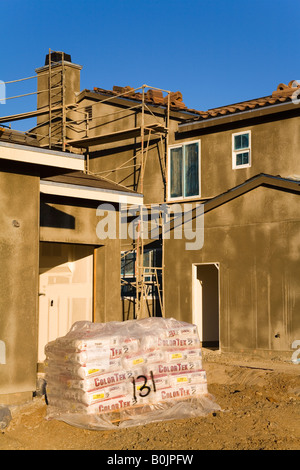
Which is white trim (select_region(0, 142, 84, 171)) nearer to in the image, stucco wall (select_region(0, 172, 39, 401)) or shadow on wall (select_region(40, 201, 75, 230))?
stucco wall (select_region(0, 172, 39, 401))

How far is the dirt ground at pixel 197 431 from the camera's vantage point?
836 cm

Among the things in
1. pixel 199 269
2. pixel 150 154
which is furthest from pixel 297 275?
pixel 150 154

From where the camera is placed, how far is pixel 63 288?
15.4m

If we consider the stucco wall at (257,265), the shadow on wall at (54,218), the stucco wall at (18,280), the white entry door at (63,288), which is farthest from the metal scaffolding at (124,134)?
the stucco wall at (18,280)

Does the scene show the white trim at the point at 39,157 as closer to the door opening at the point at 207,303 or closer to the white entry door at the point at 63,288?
the white entry door at the point at 63,288

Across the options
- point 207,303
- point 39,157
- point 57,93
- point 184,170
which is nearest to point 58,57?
point 57,93

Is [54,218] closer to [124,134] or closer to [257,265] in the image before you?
[257,265]

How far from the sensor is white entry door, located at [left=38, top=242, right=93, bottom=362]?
14.6 m

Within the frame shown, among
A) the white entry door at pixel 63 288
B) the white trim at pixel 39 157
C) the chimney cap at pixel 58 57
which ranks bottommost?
the white entry door at pixel 63 288

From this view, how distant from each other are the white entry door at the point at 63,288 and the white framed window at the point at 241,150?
7645mm

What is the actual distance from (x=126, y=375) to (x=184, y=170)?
13273 mm

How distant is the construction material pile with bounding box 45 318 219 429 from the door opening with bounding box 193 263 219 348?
8.69 meters

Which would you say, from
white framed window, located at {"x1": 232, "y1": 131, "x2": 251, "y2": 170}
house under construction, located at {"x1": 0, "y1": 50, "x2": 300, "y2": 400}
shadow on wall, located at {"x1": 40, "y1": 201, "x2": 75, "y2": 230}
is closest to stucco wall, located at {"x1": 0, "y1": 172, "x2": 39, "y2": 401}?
house under construction, located at {"x1": 0, "y1": 50, "x2": 300, "y2": 400}

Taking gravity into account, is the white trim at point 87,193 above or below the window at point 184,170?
below
